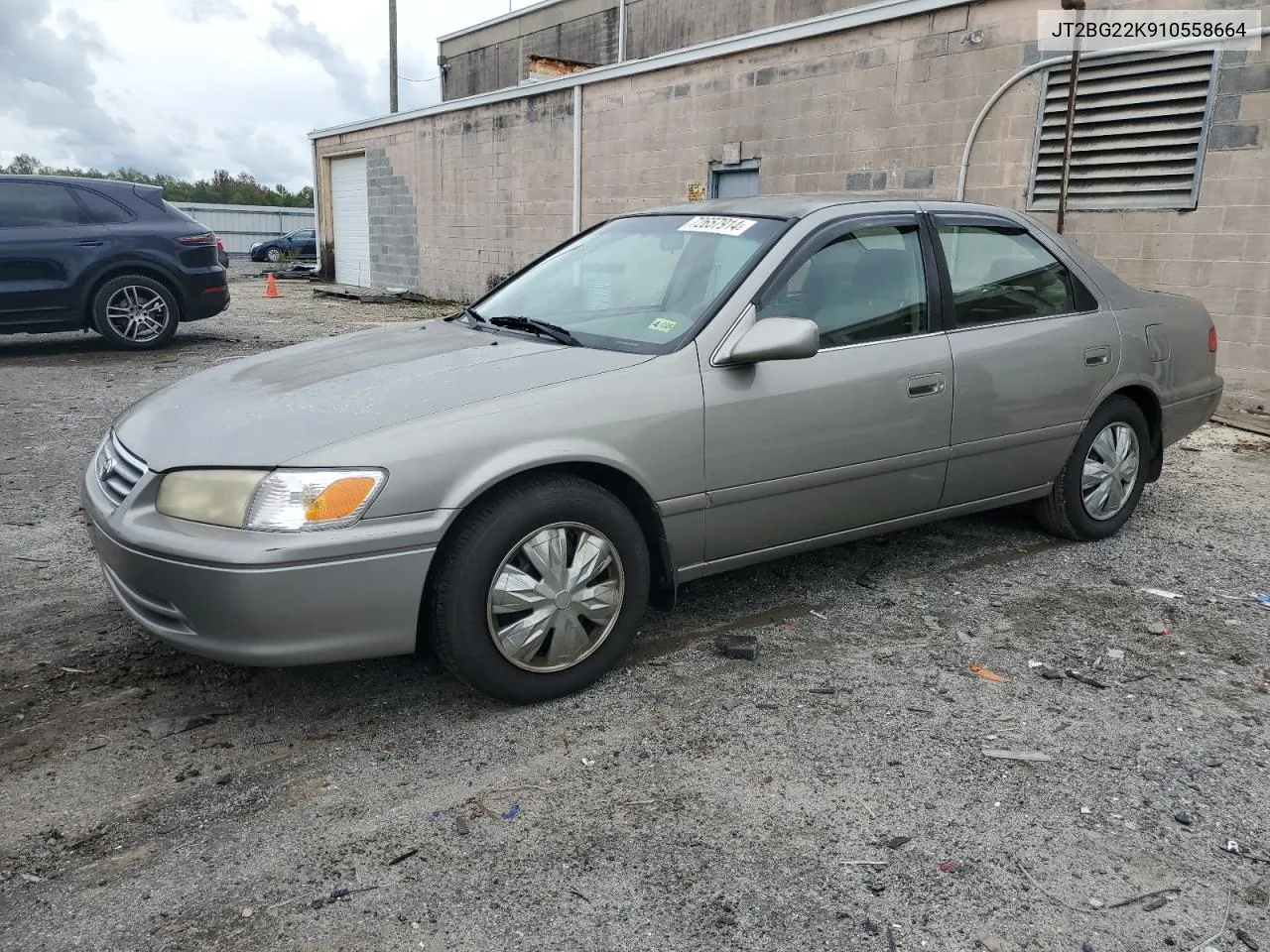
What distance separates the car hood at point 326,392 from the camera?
2846mm

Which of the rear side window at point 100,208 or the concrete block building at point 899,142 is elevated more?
the concrete block building at point 899,142

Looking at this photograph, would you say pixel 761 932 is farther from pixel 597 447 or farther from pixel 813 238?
pixel 813 238

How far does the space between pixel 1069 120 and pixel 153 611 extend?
26.7 ft

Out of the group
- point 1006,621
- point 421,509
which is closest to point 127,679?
point 421,509

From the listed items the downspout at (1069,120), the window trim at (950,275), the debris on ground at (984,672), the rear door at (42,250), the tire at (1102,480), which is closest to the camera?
the debris on ground at (984,672)

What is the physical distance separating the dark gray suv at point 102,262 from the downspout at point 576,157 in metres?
5.31

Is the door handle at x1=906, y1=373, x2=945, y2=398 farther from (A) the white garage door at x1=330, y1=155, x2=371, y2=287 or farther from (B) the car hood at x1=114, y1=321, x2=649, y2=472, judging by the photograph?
(A) the white garage door at x1=330, y1=155, x2=371, y2=287

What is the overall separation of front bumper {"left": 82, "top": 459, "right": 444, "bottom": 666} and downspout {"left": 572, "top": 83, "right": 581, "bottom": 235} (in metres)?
11.8

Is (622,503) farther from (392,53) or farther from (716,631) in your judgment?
(392,53)

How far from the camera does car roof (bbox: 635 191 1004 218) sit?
382cm

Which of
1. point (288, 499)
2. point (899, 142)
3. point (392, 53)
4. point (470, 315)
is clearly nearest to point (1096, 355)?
point (470, 315)

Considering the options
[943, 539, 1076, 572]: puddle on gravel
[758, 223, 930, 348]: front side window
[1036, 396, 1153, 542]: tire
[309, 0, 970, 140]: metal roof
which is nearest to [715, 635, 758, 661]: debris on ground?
[758, 223, 930, 348]: front side window

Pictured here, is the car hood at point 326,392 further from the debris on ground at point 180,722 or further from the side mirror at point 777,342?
the debris on ground at point 180,722

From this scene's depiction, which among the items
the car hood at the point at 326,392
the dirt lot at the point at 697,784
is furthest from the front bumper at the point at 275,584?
the dirt lot at the point at 697,784
